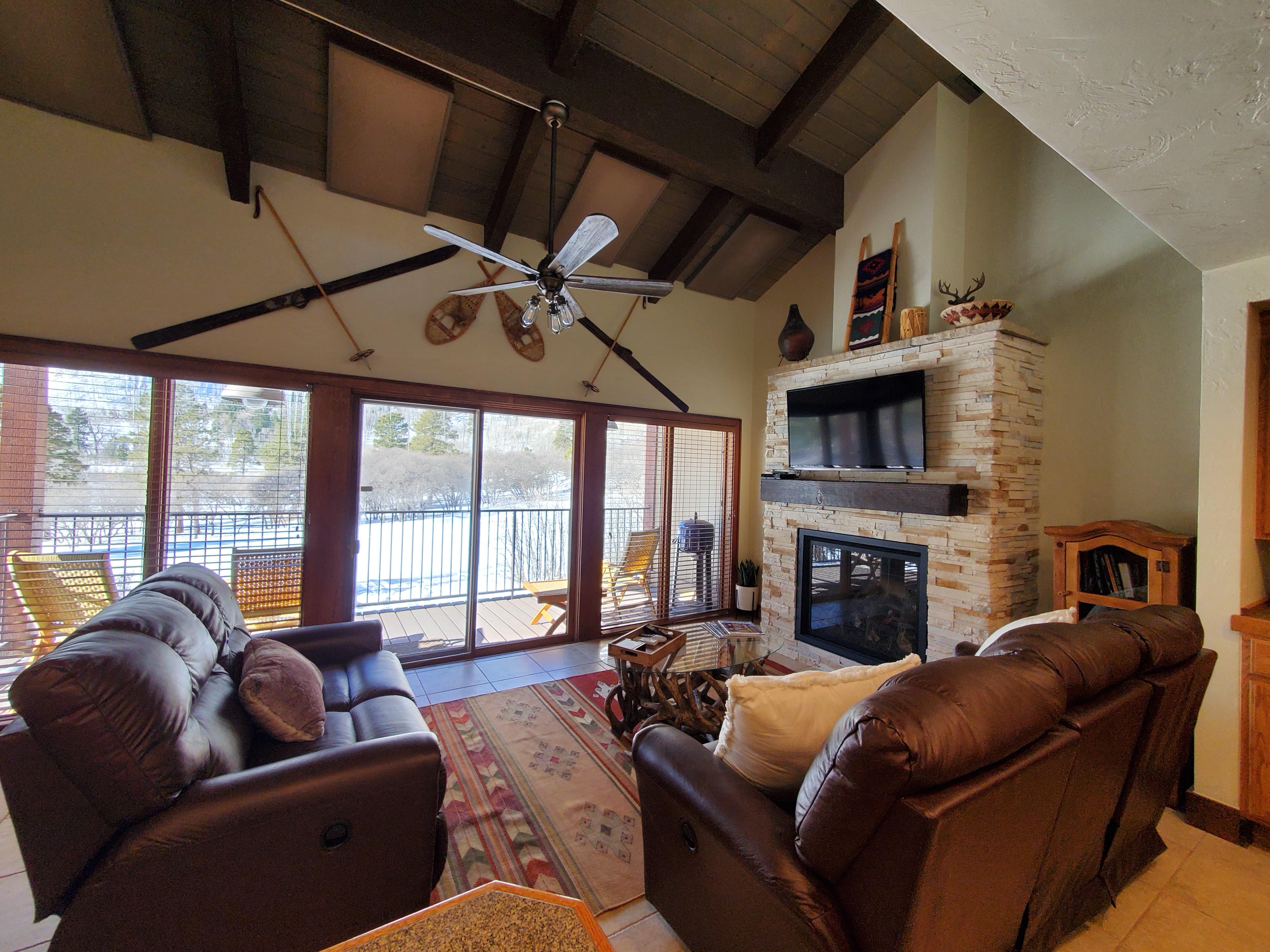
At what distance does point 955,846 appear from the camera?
998 mm

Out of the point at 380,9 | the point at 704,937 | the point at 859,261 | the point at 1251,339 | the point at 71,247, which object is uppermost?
the point at 380,9

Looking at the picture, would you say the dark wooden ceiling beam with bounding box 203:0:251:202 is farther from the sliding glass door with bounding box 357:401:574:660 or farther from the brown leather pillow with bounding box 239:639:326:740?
the brown leather pillow with bounding box 239:639:326:740

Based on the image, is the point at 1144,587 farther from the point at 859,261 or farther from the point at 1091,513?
the point at 859,261

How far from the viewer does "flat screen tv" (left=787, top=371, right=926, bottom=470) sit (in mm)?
3285

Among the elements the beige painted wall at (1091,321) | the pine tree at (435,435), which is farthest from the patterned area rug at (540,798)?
the beige painted wall at (1091,321)

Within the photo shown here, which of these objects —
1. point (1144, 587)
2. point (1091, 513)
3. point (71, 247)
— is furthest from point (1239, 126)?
point (71, 247)

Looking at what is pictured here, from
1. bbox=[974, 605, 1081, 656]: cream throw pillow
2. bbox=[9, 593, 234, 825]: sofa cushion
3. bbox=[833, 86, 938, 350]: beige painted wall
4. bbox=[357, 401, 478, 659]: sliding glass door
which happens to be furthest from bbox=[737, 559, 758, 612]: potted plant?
bbox=[9, 593, 234, 825]: sofa cushion

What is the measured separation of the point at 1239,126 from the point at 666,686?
8.90 feet

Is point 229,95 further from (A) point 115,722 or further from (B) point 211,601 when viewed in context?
(A) point 115,722

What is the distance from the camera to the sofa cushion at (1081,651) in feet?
4.45

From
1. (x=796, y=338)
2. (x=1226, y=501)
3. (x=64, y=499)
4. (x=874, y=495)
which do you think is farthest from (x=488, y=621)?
(x=1226, y=501)

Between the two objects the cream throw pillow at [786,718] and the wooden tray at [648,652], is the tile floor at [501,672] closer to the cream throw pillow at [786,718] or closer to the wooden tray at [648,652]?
the wooden tray at [648,652]

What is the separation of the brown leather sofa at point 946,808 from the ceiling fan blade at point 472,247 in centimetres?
200

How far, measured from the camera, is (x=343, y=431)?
360cm
